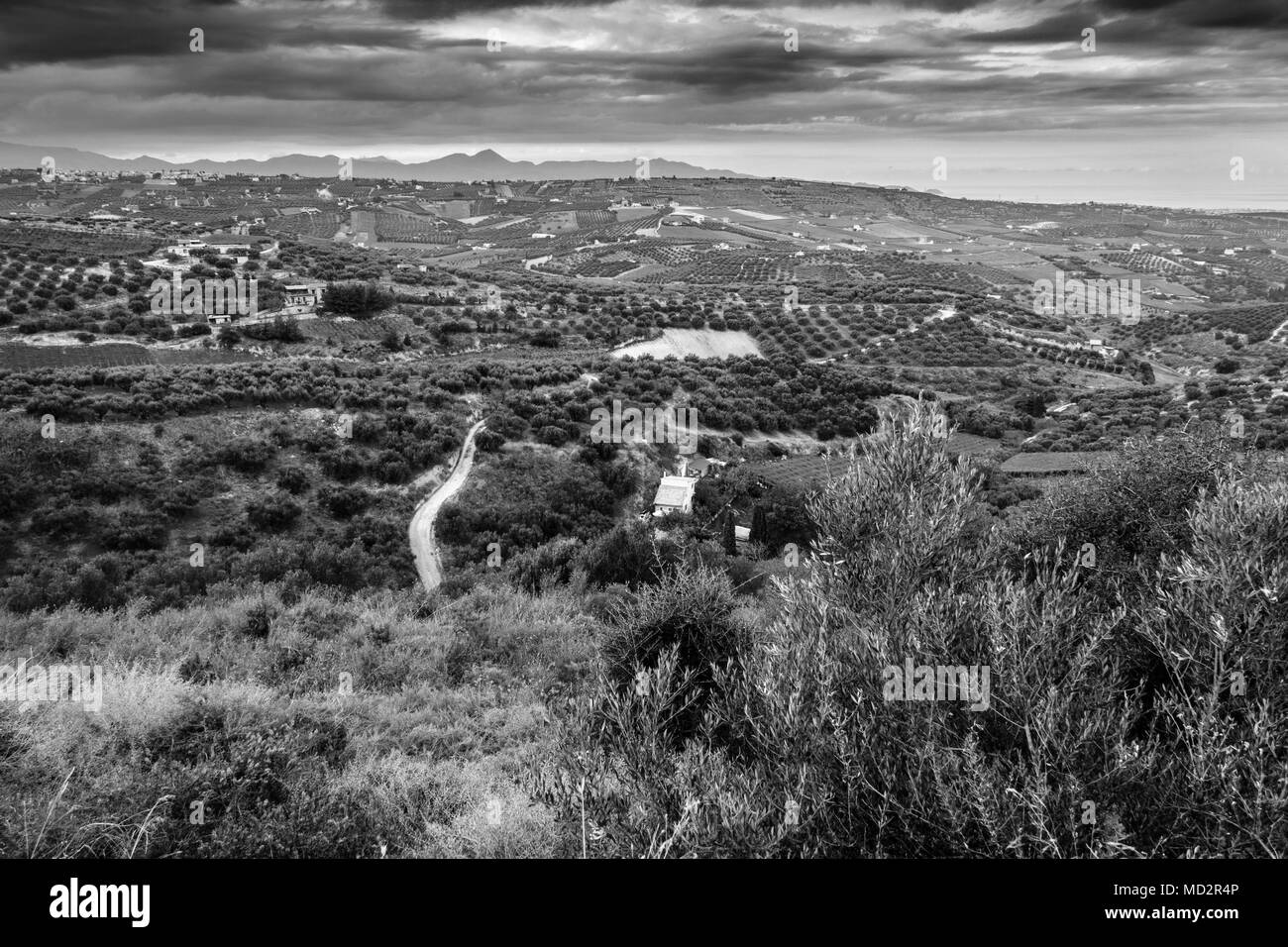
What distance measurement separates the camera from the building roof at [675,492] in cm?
2311

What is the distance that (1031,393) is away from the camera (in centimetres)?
4478

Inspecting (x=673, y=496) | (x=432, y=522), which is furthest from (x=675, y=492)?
(x=432, y=522)

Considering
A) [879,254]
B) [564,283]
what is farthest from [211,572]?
[879,254]

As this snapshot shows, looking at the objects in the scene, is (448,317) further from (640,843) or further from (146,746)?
(640,843)

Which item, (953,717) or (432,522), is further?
(432,522)

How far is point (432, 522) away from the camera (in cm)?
2072

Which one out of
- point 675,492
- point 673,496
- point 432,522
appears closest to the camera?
point 432,522

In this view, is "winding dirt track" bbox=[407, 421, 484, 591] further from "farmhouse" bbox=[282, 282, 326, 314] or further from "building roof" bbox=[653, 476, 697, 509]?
"farmhouse" bbox=[282, 282, 326, 314]

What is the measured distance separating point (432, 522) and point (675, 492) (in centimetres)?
776

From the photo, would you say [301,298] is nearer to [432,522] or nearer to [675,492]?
[432,522]

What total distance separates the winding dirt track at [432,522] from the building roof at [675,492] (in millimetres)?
6359

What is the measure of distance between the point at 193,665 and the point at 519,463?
15.5 metres

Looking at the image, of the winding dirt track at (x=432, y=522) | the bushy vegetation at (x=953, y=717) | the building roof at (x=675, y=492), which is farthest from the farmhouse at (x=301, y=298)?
the bushy vegetation at (x=953, y=717)

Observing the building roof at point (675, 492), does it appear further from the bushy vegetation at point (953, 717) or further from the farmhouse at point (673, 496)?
the bushy vegetation at point (953, 717)
